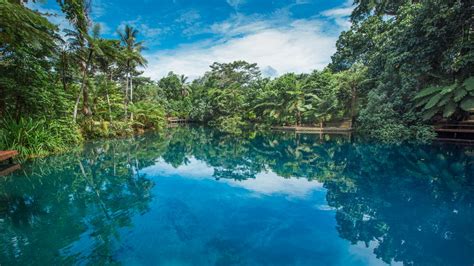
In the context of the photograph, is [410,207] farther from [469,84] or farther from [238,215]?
[469,84]

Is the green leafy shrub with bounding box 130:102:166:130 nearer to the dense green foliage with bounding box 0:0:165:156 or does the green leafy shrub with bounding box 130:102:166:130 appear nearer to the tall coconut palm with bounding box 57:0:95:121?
the dense green foliage with bounding box 0:0:165:156

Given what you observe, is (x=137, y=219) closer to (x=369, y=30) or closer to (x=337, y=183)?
(x=337, y=183)

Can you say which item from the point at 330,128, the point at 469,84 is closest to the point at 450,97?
the point at 469,84

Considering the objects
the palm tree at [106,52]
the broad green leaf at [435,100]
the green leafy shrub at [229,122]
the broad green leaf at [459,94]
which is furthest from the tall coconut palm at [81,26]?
the broad green leaf at [459,94]

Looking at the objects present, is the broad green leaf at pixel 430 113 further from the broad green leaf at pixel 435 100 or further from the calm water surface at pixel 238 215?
the calm water surface at pixel 238 215

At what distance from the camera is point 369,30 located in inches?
783

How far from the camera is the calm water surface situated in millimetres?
2848

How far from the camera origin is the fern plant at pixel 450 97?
9711 mm

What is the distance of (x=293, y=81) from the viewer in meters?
22.9

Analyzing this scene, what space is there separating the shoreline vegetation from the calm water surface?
9.65 feet

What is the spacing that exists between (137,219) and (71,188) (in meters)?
2.65

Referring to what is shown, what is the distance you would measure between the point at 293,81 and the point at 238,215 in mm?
20656

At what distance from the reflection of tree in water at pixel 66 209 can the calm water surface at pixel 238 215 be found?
0.02 m

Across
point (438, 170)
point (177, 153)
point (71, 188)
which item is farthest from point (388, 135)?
point (71, 188)
